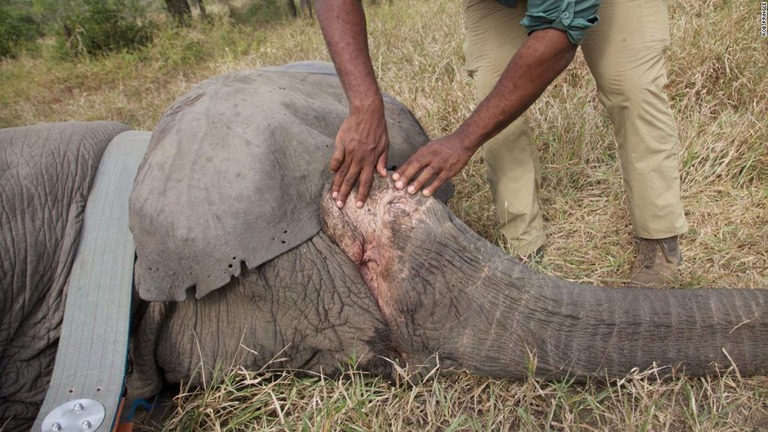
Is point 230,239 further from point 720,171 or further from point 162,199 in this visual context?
point 720,171

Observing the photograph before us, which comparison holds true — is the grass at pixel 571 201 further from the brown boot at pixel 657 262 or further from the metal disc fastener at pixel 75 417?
the metal disc fastener at pixel 75 417

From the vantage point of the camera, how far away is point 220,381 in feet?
7.04

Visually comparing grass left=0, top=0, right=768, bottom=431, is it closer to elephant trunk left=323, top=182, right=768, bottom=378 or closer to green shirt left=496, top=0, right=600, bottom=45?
elephant trunk left=323, top=182, right=768, bottom=378

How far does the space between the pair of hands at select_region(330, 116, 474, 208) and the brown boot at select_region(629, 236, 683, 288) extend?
1.15 meters

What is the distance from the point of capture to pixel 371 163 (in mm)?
1921

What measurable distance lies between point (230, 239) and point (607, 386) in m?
1.26

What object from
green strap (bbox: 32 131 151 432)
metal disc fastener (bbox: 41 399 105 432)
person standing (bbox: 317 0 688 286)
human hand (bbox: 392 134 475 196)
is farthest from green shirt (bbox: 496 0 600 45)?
metal disc fastener (bbox: 41 399 105 432)

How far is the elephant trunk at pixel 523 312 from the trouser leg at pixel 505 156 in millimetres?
1102

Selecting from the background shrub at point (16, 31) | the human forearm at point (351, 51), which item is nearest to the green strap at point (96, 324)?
the human forearm at point (351, 51)

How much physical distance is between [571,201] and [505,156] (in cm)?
58

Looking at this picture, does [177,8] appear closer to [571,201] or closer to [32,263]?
[571,201]

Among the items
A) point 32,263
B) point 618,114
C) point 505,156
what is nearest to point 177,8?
point 505,156

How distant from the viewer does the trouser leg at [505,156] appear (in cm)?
281

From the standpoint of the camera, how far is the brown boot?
8.54 feet
